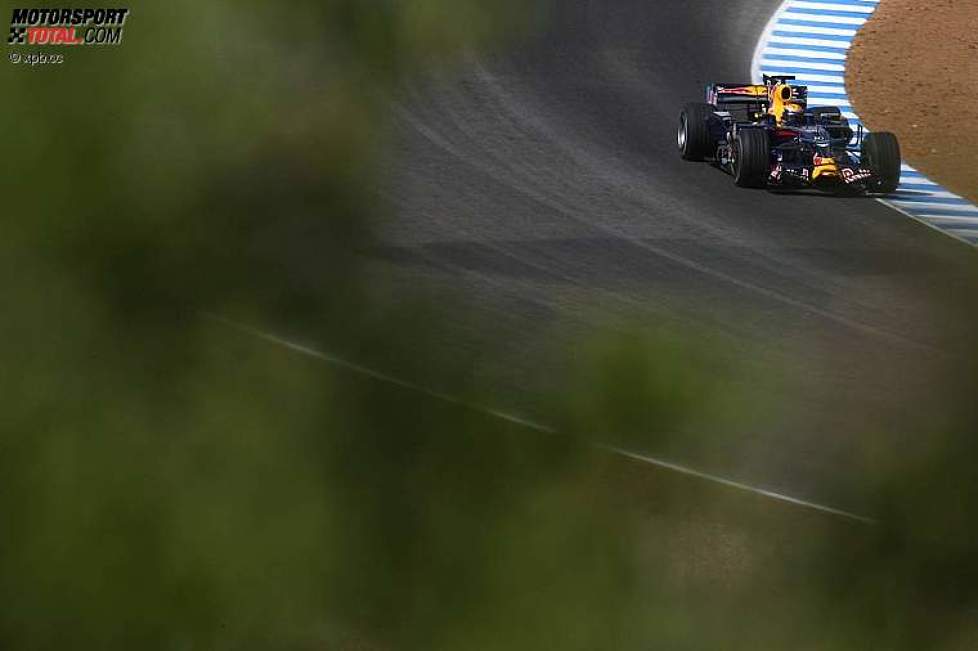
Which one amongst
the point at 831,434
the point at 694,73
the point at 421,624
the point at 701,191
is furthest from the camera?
the point at 694,73

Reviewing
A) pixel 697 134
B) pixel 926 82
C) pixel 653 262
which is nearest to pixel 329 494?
pixel 653 262

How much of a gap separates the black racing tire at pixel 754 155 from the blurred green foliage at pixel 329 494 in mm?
4140

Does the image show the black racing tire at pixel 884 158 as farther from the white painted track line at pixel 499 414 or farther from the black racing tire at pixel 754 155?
the white painted track line at pixel 499 414

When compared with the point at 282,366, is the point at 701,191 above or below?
above

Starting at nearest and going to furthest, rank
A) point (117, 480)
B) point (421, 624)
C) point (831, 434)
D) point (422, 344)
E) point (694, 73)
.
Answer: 1. point (421, 624)
2. point (117, 480)
3. point (831, 434)
4. point (422, 344)
5. point (694, 73)

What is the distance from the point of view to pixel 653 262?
1342cm

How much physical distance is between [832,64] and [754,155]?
5145mm

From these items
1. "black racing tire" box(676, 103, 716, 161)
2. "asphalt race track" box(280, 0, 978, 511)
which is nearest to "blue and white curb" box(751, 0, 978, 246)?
"asphalt race track" box(280, 0, 978, 511)

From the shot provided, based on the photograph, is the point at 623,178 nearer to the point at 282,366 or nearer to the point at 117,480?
the point at 282,366

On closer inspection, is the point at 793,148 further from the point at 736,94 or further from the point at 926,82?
the point at 926,82

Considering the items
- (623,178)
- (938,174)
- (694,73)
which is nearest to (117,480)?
(623,178)

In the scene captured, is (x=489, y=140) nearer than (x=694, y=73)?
Yes

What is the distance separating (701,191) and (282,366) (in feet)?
19.6

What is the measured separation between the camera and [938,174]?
16078 millimetres
